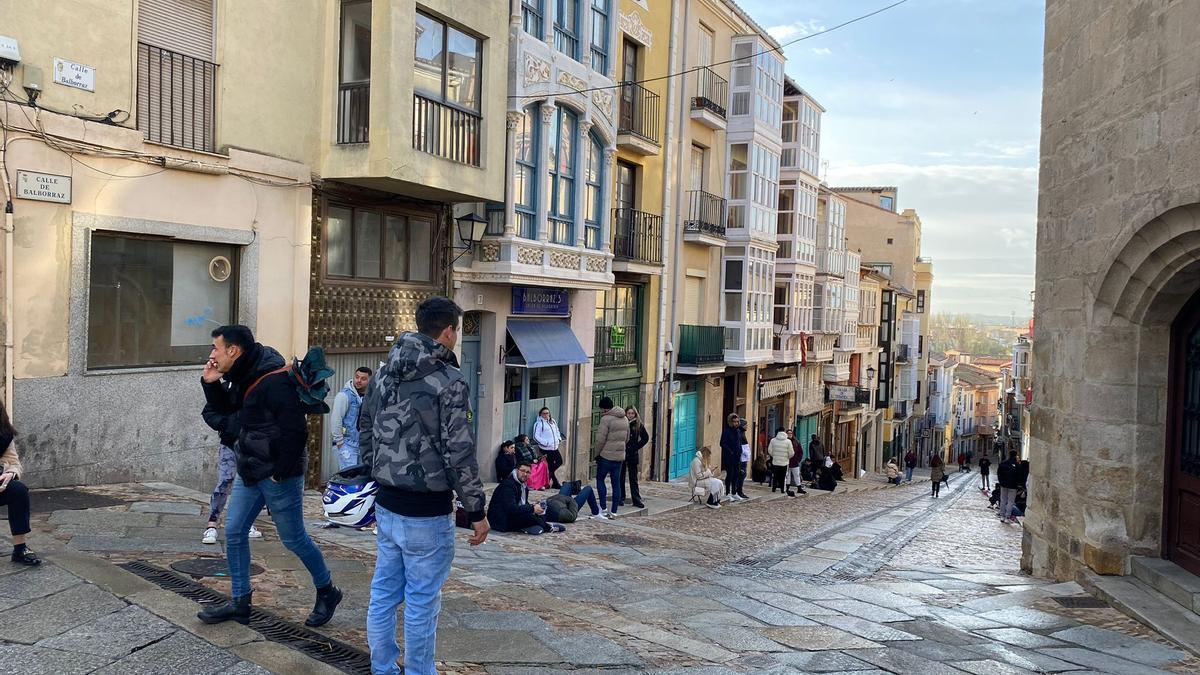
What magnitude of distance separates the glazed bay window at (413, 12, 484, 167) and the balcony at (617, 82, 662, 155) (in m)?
5.79

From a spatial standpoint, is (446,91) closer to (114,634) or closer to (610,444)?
(610,444)

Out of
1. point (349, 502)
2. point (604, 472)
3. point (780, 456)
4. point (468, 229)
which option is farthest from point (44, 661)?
point (780, 456)

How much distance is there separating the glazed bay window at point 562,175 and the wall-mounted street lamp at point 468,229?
1.95m

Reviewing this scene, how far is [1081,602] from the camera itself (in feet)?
24.3

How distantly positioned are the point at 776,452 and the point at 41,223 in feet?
49.7

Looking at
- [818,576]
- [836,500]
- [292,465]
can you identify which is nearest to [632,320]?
[836,500]

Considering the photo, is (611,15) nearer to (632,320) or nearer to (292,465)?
(632,320)

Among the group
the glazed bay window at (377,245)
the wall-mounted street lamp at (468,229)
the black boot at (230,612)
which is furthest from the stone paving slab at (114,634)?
the wall-mounted street lamp at (468,229)

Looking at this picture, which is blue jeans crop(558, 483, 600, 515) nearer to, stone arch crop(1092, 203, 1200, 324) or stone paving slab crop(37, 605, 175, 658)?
stone arch crop(1092, 203, 1200, 324)

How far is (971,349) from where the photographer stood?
182 metres

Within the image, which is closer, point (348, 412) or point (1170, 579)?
point (1170, 579)

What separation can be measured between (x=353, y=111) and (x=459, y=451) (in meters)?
8.98

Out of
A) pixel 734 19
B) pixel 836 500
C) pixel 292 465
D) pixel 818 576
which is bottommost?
pixel 836 500

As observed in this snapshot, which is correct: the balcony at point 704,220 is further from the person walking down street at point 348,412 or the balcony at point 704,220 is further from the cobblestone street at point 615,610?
the person walking down street at point 348,412
